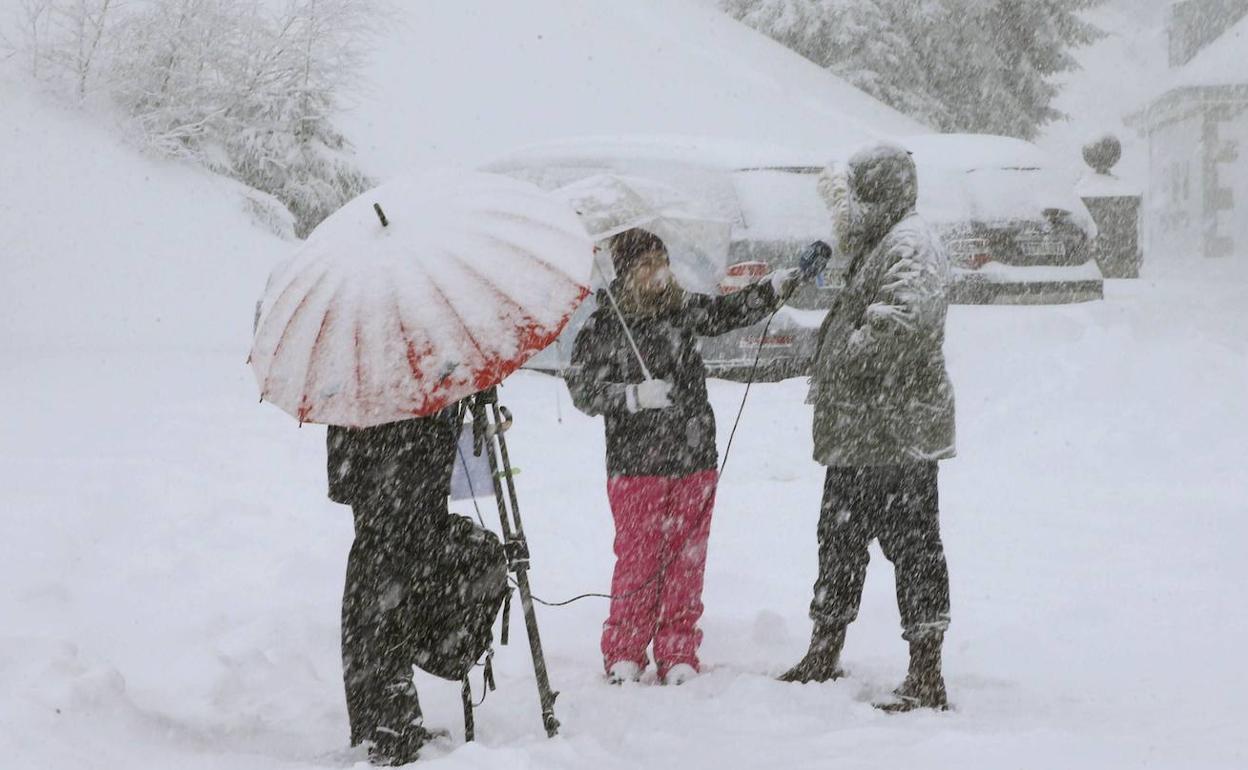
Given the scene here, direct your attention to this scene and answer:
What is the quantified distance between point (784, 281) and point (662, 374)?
1.65 ft

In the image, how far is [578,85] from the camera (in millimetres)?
22312

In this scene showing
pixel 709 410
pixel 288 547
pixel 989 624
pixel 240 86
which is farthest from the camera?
pixel 240 86

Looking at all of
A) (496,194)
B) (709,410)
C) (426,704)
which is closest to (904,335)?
(709,410)

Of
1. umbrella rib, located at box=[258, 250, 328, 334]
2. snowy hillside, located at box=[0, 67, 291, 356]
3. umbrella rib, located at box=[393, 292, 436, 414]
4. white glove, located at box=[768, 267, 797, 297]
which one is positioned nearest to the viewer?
umbrella rib, located at box=[393, 292, 436, 414]

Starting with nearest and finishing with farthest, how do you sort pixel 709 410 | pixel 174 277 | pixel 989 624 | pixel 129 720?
pixel 129 720
pixel 709 410
pixel 989 624
pixel 174 277

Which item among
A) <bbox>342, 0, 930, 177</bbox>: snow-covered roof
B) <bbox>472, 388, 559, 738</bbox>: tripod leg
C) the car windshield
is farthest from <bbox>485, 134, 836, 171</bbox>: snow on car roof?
<bbox>342, 0, 930, 177</bbox>: snow-covered roof

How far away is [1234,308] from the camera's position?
1437 cm

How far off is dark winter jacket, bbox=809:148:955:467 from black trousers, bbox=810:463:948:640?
9 cm

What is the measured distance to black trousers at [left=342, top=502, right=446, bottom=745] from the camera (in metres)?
3.85

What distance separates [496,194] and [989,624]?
9.11 feet

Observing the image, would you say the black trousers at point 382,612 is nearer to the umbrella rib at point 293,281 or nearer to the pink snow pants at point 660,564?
the umbrella rib at point 293,281

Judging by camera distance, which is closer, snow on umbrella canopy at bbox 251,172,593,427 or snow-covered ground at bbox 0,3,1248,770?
snow on umbrella canopy at bbox 251,172,593,427

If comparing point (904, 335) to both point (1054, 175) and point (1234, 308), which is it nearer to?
point (1054, 175)

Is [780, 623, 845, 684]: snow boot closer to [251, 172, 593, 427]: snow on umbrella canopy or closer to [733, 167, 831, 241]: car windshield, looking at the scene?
[251, 172, 593, 427]: snow on umbrella canopy
